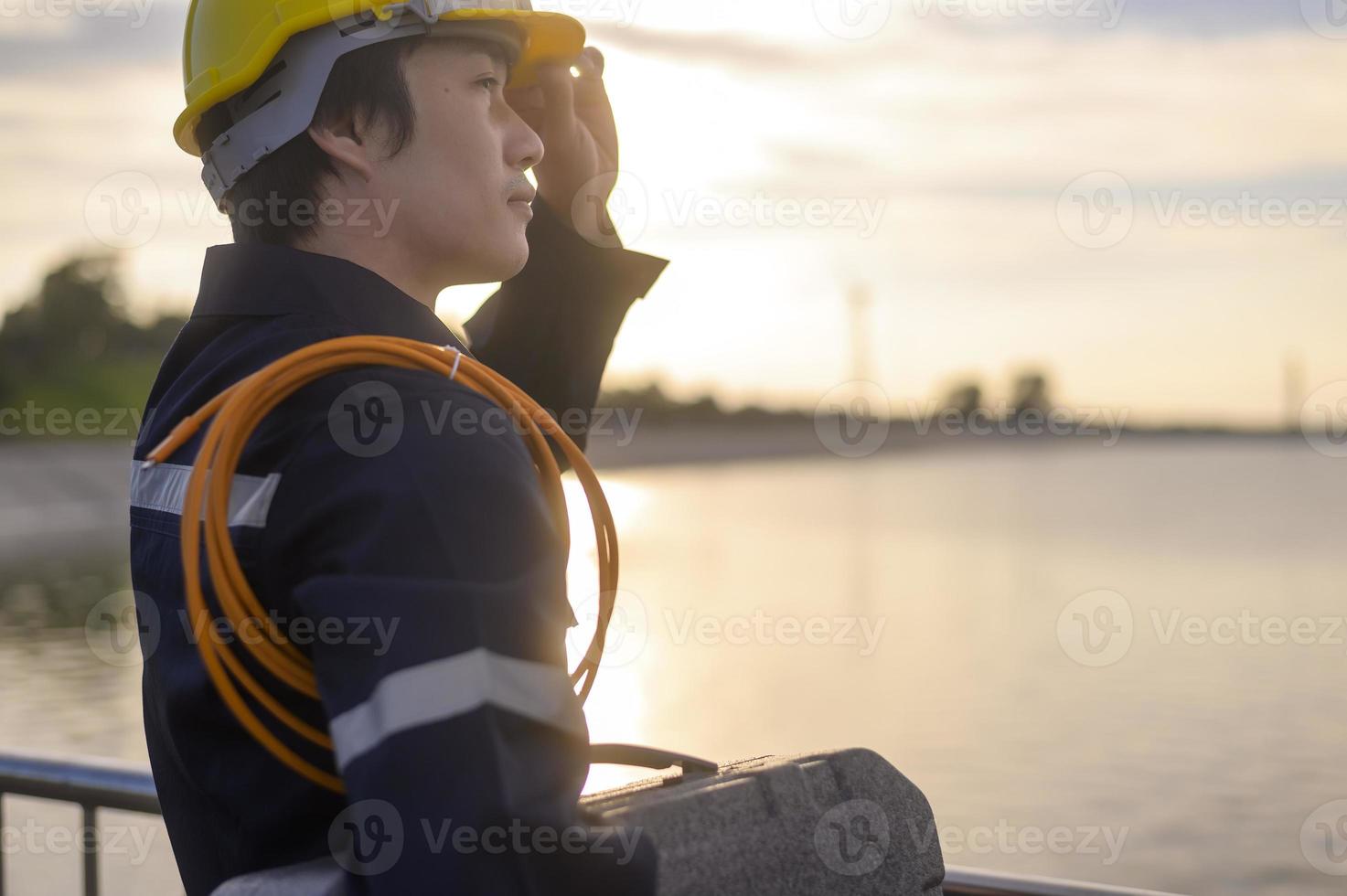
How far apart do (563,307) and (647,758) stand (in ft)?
2.84

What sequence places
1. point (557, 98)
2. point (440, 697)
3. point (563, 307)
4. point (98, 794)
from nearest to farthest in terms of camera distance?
point (440, 697) → point (557, 98) → point (563, 307) → point (98, 794)

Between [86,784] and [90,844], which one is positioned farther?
→ [90,844]

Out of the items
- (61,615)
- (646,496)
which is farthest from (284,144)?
(646,496)

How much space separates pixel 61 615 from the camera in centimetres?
2022

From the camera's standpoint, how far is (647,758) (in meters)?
1.51

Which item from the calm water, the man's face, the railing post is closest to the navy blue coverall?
the man's face

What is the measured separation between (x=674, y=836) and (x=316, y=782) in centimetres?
34

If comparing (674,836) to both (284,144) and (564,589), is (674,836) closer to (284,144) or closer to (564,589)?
(564,589)

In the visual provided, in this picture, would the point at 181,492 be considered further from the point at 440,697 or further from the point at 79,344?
the point at 79,344

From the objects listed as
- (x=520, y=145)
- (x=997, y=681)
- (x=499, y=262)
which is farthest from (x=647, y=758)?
(x=997, y=681)

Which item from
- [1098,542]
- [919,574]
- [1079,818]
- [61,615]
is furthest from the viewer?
[1098,542]

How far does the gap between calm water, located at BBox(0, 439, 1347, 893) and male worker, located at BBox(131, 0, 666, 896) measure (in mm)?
3798

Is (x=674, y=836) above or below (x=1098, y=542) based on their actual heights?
above

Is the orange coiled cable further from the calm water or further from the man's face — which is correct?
the calm water
